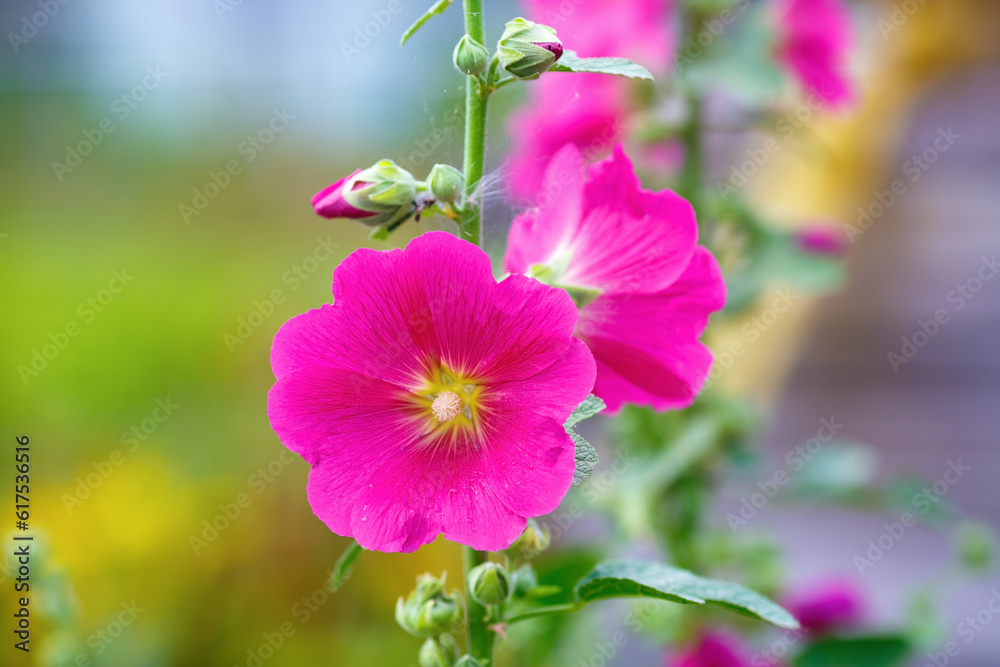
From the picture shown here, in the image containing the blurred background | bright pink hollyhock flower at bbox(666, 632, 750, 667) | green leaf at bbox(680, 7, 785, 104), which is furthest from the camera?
the blurred background

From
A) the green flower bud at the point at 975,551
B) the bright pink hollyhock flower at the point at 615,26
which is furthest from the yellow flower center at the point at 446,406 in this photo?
the green flower bud at the point at 975,551

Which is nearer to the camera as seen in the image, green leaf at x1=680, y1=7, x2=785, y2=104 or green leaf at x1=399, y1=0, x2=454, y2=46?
green leaf at x1=399, y1=0, x2=454, y2=46

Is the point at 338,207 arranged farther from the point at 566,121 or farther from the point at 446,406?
the point at 566,121

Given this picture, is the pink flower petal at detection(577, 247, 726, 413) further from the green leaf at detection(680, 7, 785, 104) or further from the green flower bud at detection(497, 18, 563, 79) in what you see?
the green leaf at detection(680, 7, 785, 104)

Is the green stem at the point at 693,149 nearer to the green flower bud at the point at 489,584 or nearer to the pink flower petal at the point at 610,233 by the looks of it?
the pink flower petal at the point at 610,233

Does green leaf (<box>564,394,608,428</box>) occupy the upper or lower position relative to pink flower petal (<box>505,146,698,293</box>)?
lower

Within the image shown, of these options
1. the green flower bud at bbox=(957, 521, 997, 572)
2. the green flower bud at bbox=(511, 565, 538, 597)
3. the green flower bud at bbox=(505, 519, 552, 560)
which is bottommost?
the green flower bud at bbox=(511, 565, 538, 597)

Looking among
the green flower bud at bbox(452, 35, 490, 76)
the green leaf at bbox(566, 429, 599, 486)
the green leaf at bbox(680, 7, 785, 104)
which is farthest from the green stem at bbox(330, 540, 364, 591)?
the green leaf at bbox(680, 7, 785, 104)

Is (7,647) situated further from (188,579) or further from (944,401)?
(944,401)
